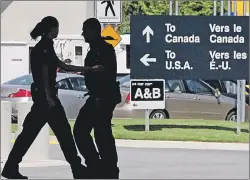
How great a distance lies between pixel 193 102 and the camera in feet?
69.2

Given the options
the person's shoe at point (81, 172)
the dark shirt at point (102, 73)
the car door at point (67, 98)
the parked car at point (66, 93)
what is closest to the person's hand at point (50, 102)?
the dark shirt at point (102, 73)

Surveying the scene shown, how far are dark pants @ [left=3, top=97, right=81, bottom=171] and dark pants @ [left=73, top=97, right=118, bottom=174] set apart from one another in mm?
112

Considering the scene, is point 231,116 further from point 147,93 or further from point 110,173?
point 110,173

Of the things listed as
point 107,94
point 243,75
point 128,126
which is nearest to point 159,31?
point 243,75

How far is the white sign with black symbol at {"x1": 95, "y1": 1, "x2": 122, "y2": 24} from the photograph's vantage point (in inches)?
522

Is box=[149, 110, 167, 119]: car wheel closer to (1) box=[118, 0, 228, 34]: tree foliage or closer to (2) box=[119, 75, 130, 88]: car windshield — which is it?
(2) box=[119, 75, 130, 88]: car windshield

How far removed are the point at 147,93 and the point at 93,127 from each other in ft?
20.9

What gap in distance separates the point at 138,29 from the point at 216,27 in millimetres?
1397

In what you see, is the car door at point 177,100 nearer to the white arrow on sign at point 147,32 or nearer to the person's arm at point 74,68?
the white arrow on sign at point 147,32

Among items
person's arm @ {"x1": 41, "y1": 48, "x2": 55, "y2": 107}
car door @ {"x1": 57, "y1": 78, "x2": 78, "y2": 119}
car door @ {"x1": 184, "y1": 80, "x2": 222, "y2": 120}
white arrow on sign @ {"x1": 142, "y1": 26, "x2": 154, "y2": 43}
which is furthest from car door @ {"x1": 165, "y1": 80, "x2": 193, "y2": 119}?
person's arm @ {"x1": 41, "y1": 48, "x2": 55, "y2": 107}

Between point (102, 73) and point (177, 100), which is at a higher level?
point (102, 73)

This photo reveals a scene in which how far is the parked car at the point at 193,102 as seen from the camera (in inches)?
831

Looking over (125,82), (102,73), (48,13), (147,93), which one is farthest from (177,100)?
(102,73)

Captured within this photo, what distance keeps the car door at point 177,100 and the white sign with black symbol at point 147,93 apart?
5.27 meters
